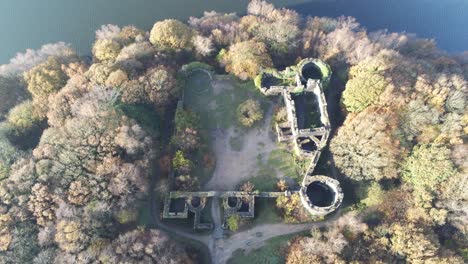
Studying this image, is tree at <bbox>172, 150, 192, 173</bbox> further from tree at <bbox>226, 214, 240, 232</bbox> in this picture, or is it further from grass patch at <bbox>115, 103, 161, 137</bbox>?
tree at <bbox>226, 214, 240, 232</bbox>

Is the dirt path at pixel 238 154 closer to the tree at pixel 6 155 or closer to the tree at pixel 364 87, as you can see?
the tree at pixel 364 87

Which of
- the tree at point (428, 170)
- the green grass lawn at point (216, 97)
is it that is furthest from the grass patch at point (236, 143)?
the tree at point (428, 170)

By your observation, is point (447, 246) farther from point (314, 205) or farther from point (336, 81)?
point (336, 81)

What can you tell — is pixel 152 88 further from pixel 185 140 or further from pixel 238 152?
pixel 238 152

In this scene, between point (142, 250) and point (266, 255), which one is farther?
point (266, 255)

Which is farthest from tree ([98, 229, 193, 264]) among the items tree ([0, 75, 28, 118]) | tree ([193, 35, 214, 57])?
tree ([0, 75, 28, 118])

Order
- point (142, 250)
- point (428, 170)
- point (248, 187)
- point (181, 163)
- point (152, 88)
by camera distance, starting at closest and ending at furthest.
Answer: point (142, 250), point (428, 170), point (181, 163), point (248, 187), point (152, 88)

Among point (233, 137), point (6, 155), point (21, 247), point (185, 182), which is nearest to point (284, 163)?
point (233, 137)
